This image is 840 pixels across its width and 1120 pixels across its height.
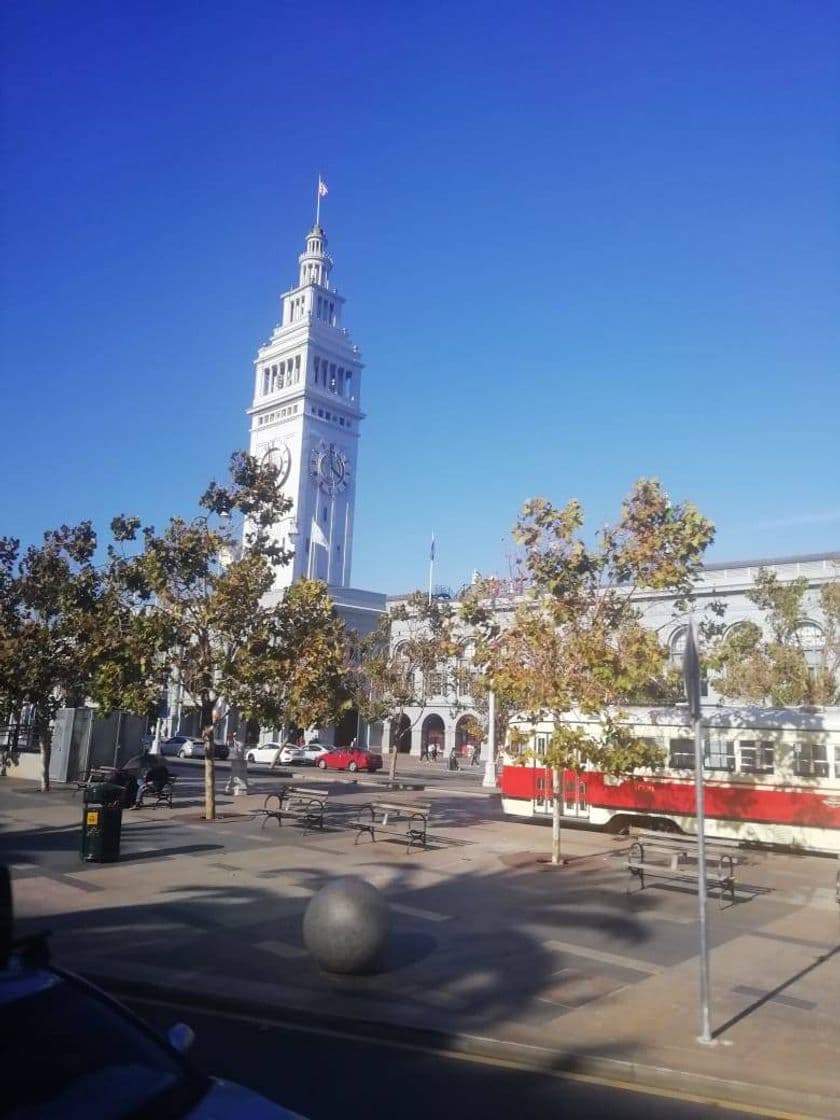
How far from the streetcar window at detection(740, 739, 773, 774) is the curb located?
13.3 m

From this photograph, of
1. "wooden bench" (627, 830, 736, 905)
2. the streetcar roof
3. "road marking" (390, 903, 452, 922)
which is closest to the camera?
"road marking" (390, 903, 452, 922)

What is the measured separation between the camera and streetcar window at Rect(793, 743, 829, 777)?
59.1 feet

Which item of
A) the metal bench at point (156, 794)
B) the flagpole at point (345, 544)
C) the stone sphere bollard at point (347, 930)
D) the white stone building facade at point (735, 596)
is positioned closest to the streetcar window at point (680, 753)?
the stone sphere bollard at point (347, 930)

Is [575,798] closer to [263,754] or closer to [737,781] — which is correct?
[737,781]

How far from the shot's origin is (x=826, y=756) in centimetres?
1802

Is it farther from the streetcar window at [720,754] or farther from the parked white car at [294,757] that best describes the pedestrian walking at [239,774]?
the parked white car at [294,757]

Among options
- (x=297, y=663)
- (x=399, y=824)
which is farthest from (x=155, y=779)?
(x=297, y=663)

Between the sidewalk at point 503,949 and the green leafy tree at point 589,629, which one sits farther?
the green leafy tree at point 589,629

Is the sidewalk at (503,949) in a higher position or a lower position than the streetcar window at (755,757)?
lower

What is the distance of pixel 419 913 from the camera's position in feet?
39.4

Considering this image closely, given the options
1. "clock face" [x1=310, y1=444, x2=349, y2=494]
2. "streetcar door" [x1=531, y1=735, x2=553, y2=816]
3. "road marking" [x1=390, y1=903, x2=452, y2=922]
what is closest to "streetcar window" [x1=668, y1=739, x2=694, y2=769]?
"streetcar door" [x1=531, y1=735, x2=553, y2=816]

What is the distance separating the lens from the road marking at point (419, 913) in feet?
38.3

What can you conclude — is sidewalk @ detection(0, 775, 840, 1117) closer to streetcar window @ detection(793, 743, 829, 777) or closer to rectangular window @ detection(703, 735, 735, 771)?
streetcar window @ detection(793, 743, 829, 777)

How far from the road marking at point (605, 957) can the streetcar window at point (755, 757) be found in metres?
9.86
